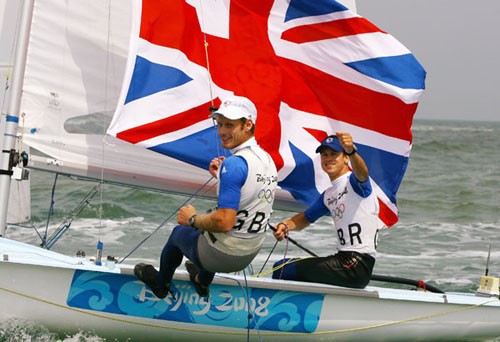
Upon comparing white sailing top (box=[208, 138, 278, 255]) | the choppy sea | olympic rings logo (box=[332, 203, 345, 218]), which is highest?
white sailing top (box=[208, 138, 278, 255])

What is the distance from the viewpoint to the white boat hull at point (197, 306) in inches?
177

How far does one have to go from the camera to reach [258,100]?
5.60 metres

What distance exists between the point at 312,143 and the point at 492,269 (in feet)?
11.0

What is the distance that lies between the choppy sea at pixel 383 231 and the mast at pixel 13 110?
0.90m

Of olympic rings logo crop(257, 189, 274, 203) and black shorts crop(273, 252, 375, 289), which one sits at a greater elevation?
olympic rings logo crop(257, 189, 274, 203)

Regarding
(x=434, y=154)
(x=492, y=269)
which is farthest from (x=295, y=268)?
(x=434, y=154)

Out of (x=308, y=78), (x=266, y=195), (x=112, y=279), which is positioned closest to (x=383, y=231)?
(x=308, y=78)

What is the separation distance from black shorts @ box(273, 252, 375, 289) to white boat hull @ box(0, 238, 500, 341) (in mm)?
65

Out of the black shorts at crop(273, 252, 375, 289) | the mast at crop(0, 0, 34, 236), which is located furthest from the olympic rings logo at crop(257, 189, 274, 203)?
the mast at crop(0, 0, 34, 236)

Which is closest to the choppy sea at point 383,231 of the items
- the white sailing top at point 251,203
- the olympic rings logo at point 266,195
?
the white sailing top at point 251,203

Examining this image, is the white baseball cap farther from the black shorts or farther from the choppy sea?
the choppy sea

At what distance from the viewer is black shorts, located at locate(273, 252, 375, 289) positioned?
191 inches

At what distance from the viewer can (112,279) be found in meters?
4.58

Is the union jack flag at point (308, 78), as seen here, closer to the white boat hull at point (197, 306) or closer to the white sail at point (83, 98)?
the white sail at point (83, 98)
